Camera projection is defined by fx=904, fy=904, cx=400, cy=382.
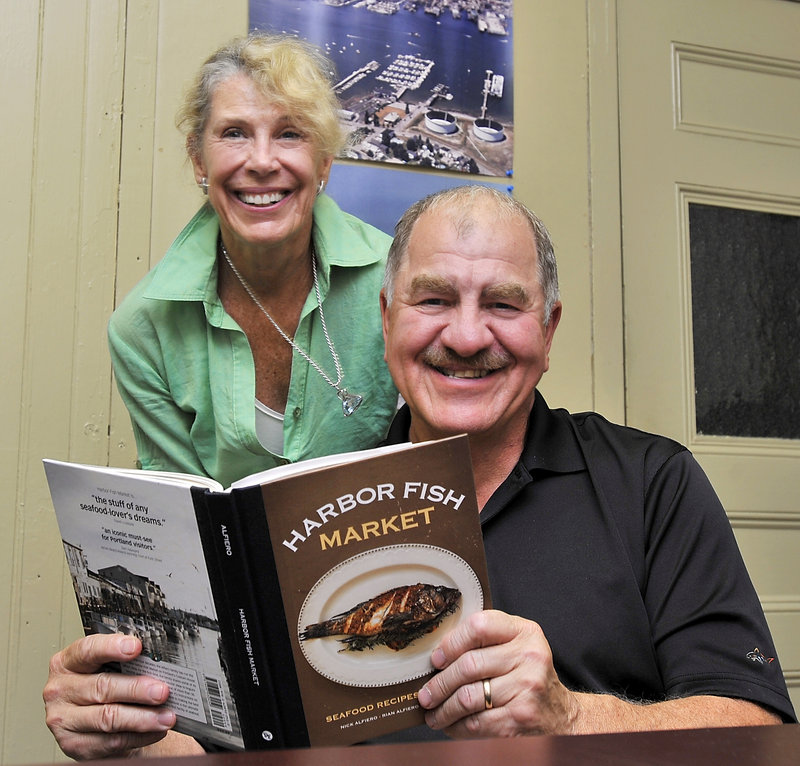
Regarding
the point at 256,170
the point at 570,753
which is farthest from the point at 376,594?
the point at 256,170

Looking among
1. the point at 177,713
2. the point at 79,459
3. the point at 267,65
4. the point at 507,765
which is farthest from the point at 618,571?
the point at 79,459

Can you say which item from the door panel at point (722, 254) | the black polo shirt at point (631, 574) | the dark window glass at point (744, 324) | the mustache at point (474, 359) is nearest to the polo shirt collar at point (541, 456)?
the black polo shirt at point (631, 574)

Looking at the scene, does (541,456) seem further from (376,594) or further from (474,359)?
(376,594)

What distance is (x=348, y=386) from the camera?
1456mm

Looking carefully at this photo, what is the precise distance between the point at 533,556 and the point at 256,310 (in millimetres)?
641

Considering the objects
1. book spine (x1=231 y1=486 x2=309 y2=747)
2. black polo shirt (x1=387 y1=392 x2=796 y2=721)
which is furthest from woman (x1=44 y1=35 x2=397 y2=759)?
book spine (x1=231 y1=486 x2=309 y2=747)

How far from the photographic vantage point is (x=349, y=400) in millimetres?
1449

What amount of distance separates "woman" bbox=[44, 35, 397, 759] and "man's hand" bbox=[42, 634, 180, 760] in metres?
0.54

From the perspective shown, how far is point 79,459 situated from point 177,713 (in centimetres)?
95

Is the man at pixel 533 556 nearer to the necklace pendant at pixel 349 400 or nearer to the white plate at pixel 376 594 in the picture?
the white plate at pixel 376 594

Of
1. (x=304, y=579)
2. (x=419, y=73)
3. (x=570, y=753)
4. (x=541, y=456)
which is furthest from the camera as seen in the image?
(x=419, y=73)

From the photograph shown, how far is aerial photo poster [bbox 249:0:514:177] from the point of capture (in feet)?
6.26

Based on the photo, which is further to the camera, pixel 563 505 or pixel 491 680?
pixel 563 505

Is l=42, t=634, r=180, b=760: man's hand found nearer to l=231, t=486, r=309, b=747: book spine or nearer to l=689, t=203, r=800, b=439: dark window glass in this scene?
l=231, t=486, r=309, b=747: book spine
